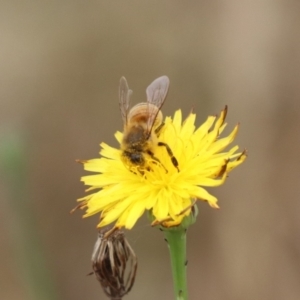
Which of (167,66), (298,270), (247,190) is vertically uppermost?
(167,66)

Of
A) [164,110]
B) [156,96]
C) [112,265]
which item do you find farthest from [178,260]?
[164,110]

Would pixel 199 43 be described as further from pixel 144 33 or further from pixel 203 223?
pixel 203 223

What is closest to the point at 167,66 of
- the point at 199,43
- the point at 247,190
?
the point at 199,43

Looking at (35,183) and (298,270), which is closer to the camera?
(298,270)

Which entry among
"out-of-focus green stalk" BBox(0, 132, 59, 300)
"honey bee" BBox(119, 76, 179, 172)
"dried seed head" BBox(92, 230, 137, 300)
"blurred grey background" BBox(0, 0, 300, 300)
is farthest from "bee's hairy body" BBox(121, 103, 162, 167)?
"blurred grey background" BBox(0, 0, 300, 300)

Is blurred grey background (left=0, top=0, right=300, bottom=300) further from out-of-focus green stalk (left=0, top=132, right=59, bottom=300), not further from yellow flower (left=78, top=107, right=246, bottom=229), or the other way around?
yellow flower (left=78, top=107, right=246, bottom=229)

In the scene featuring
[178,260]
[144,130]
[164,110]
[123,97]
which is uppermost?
[164,110]

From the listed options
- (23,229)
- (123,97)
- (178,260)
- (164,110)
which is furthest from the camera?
(164,110)

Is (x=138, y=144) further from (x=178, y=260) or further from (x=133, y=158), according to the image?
(x=178, y=260)
